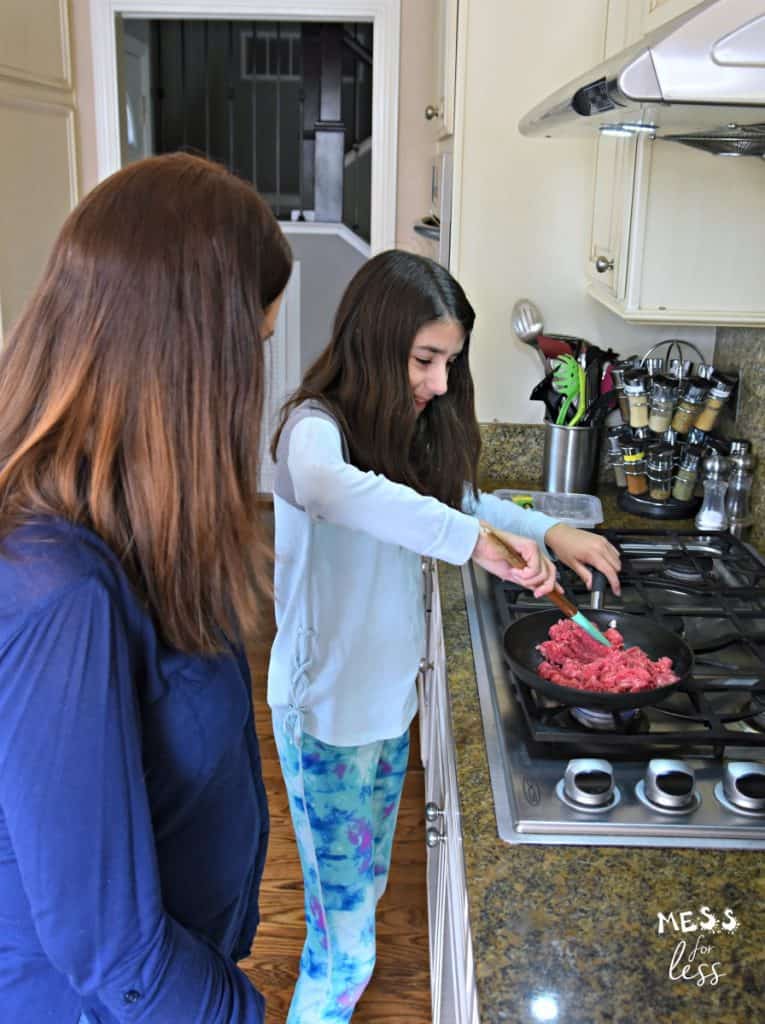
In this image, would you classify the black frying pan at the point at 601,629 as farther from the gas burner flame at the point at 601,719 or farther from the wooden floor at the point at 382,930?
the wooden floor at the point at 382,930

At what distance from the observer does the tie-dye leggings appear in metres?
1.63

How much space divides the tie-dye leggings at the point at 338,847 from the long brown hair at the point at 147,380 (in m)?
0.85

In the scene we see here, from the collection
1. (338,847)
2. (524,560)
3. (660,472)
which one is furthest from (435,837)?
(660,472)

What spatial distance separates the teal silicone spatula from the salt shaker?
2.81 ft

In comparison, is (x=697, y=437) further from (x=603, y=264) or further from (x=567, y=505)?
(x=603, y=264)

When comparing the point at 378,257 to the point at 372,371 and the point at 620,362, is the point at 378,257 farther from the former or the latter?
the point at 620,362

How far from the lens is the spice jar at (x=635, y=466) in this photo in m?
2.36

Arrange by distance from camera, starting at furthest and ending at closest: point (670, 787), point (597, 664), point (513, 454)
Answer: point (513, 454), point (597, 664), point (670, 787)

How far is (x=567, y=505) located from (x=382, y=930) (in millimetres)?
1045

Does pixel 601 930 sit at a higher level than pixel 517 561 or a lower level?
lower

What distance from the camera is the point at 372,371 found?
1.56 metres

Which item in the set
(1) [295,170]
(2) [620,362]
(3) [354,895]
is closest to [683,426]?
(2) [620,362]

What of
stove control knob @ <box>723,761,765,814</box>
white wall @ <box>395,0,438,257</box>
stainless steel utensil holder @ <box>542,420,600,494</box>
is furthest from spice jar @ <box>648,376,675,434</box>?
white wall @ <box>395,0,438,257</box>

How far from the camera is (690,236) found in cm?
192
